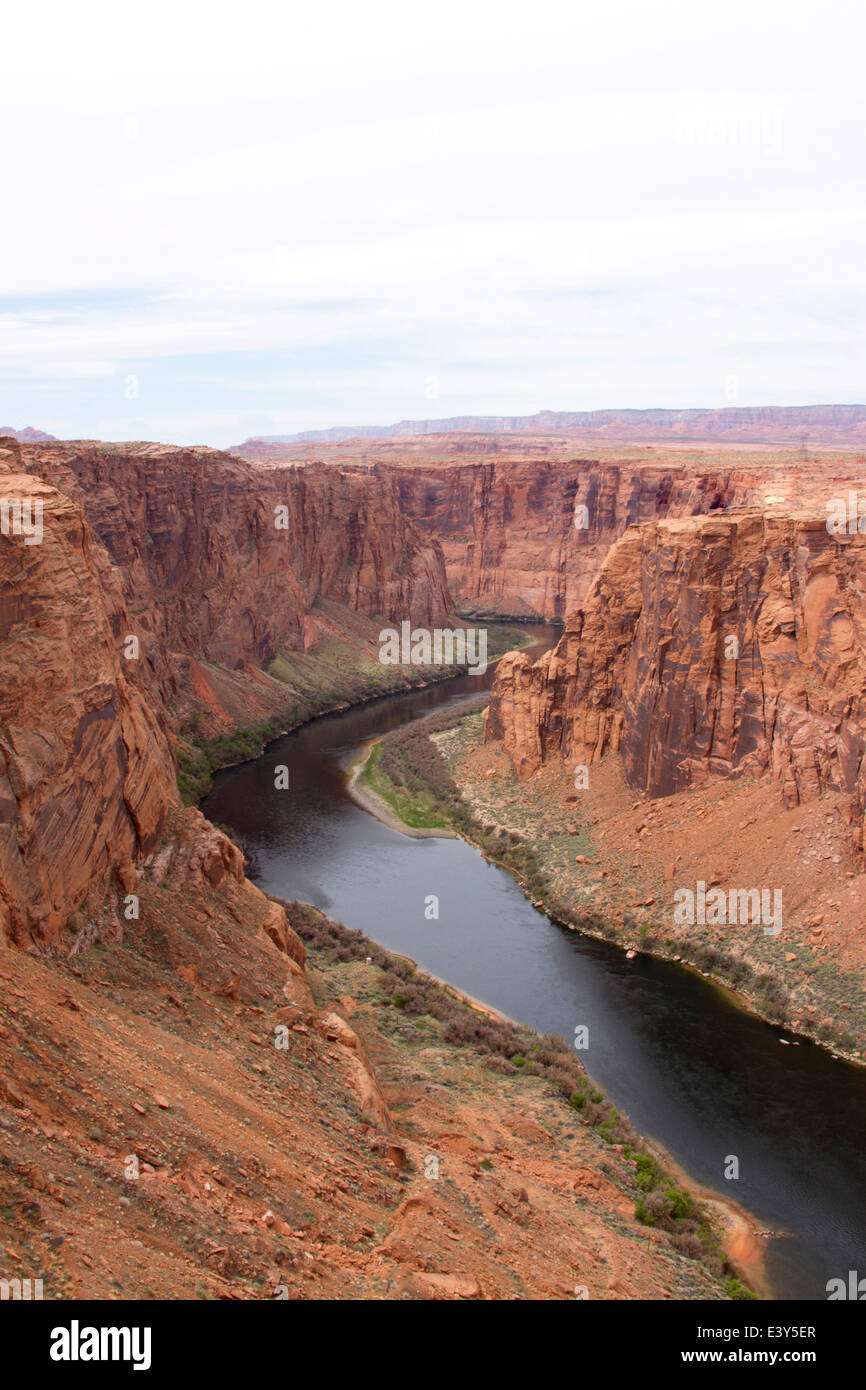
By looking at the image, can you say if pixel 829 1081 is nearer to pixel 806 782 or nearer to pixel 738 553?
pixel 806 782

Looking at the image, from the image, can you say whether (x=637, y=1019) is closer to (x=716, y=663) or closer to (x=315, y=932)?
(x=315, y=932)

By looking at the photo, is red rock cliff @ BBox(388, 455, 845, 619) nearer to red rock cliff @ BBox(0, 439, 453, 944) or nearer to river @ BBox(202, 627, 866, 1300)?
red rock cliff @ BBox(0, 439, 453, 944)

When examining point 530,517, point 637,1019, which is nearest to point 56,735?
point 637,1019

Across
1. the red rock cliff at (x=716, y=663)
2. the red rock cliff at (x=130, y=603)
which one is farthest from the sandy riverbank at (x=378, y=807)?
the red rock cliff at (x=130, y=603)

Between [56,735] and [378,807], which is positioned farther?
[378,807]

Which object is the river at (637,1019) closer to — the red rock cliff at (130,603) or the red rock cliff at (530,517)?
the red rock cliff at (130,603)

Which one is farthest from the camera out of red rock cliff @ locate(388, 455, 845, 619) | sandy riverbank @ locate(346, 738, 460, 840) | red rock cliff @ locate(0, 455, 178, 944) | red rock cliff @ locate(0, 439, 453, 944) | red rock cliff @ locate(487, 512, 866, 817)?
red rock cliff @ locate(388, 455, 845, 619)

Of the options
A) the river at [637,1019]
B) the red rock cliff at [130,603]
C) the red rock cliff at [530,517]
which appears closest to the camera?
the red rock cliff at [130,603]

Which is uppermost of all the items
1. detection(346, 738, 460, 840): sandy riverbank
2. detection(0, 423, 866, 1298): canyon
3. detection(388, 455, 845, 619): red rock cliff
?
detection(388, 455, 845, 619): red rock cliff

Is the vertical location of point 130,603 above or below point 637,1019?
above

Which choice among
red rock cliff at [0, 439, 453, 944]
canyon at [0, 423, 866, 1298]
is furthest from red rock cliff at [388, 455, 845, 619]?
canyon at [0, 423, 866, 1298]
